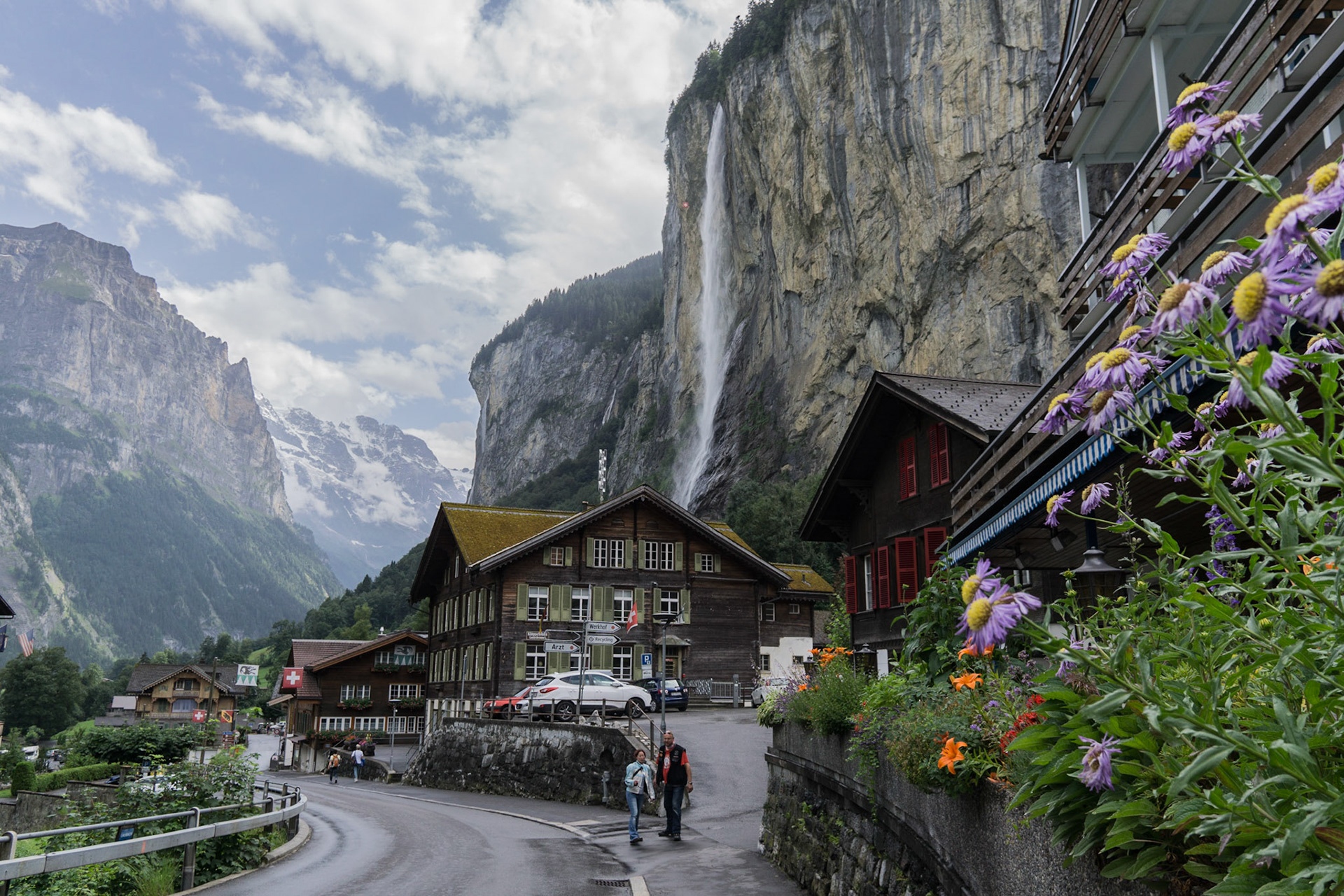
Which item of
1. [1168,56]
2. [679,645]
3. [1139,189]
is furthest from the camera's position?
[679,645]

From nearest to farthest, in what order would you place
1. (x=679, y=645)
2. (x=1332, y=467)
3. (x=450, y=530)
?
1. (x=1332, y=467)
2. (x=679, y=645)
3. (x=450, y=530)

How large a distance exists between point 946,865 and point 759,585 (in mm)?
37102

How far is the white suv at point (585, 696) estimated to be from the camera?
1241 inches

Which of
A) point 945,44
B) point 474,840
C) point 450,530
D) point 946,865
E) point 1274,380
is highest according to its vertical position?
point 945,44

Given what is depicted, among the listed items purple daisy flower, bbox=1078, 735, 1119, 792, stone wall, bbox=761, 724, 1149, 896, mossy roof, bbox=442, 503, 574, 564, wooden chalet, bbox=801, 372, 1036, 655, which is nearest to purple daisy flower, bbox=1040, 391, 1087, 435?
purple daisy flower, bbox=1078, 735, 1119, 792

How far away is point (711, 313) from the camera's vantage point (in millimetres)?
94938

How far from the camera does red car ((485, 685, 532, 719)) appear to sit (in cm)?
3275

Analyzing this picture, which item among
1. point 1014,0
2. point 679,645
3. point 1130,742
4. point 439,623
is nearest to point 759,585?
point 679,645

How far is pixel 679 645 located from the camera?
1630 inches

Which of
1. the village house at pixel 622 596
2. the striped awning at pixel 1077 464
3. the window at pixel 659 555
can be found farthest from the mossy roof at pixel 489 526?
the striped awning at pixel 1077 464

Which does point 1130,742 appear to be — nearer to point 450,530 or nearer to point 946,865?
point 946,865

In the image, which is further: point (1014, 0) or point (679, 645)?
point (1014, 0)

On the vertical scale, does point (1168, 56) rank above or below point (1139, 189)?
above

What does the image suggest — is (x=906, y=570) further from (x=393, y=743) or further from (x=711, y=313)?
(x=711, y=313)
